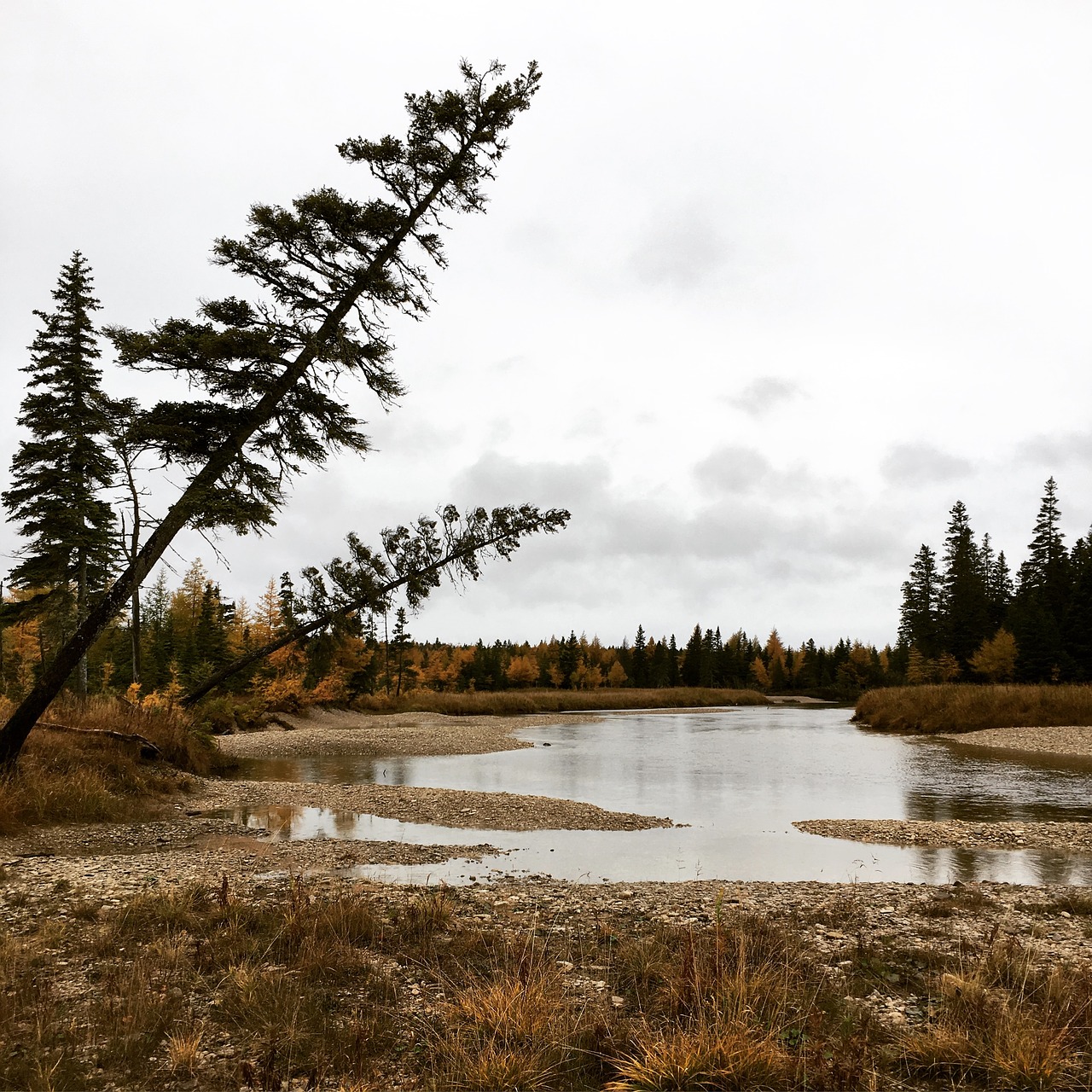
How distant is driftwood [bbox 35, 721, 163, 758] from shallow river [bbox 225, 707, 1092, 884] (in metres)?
4.15

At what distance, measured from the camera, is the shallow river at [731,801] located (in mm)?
12383

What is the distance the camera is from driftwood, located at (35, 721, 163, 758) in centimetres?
1636

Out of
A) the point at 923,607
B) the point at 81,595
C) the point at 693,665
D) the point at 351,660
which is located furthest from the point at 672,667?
the point at 81,595

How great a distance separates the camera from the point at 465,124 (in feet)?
51.8

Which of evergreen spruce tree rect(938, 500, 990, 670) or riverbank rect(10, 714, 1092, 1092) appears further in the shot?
evergreen spruce tree rect(938, 500, 990, 670)

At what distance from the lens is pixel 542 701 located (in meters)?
75.6

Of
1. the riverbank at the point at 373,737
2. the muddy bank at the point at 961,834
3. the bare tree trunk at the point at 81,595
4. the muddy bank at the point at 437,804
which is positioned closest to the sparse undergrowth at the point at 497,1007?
the muddy bank at the point at 961,834

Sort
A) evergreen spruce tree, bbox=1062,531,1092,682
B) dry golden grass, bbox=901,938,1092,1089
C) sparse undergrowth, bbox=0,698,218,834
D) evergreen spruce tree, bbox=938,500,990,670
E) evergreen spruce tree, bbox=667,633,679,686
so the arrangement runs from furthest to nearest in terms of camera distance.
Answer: evergreen spruce tree, bbox=667,633,679,686, evergreen spruce tree, bbox=938,500,990,670, evergreen spruce tree, bbox=1062,531,1092,682, sparse undergrowth, bbox=0,698,218,834, dry golden grass, bbox=901,938,1092,1089

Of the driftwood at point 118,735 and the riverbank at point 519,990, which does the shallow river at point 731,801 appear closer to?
the riverbank at point 519,990

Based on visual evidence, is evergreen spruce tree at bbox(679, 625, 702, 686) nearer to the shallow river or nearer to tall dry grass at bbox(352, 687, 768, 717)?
tall dry grass at bbox(352, 687, 768, 717)

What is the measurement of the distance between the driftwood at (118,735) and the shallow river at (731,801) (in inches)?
163

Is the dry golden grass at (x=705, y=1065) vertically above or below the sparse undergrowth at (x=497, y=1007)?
above

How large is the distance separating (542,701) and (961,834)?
61.9 meters

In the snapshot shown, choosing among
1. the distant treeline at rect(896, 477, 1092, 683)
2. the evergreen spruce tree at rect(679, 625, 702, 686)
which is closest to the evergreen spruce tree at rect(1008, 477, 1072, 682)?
the distant treeline at rect(896, 477, 1092, 683)
